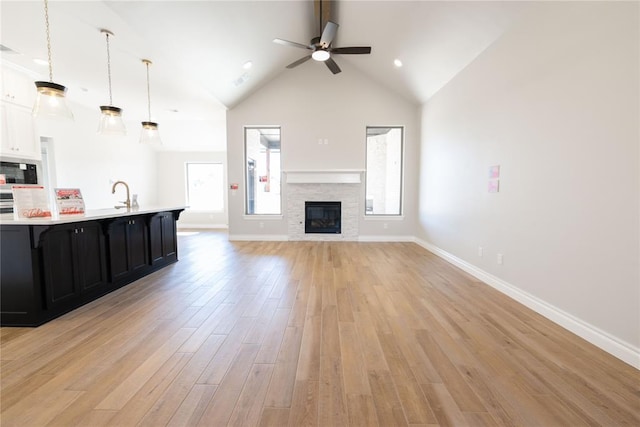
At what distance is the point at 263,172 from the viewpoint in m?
6.62

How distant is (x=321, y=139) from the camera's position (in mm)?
6121

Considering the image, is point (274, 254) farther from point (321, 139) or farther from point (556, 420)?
point (556, 420)

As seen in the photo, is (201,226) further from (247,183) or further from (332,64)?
(332,64)

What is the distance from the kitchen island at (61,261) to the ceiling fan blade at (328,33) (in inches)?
135

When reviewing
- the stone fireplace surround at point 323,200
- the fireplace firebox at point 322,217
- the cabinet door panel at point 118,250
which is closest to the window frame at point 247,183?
the stone fireplace surround at point 323,200

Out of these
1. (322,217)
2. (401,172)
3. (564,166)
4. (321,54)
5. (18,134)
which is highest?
(321,54)

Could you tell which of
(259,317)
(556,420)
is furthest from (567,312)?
(259,317)

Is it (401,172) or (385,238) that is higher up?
(401,172)

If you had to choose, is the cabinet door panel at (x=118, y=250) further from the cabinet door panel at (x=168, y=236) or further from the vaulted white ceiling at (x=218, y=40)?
the vaulted white ceiling at (x=218, y=40)

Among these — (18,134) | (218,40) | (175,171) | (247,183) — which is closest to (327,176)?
(247,183)

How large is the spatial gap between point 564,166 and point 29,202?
4.84m

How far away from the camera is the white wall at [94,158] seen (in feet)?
16.9

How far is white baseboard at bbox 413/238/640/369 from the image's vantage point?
1791mm

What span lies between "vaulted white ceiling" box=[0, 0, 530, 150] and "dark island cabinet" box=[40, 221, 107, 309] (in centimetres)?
243
